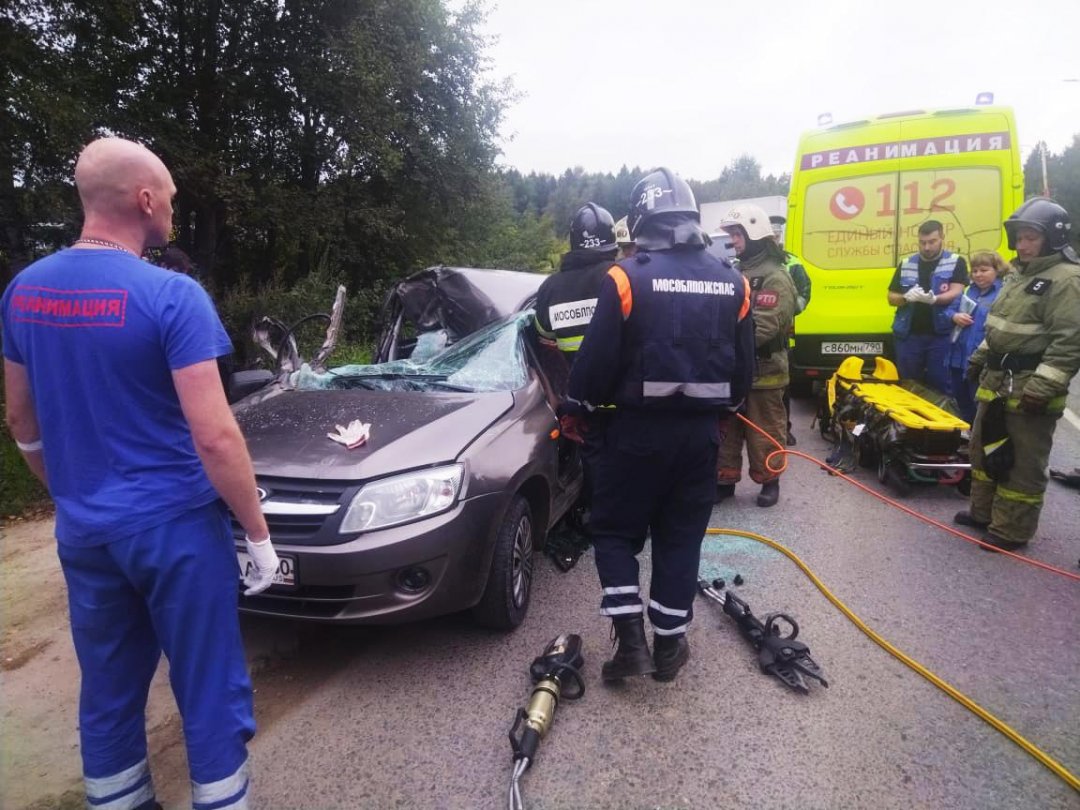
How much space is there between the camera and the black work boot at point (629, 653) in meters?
2.52

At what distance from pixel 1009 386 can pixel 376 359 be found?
4019mm

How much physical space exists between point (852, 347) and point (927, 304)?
1.07 metres

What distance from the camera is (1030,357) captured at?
3.62 meters

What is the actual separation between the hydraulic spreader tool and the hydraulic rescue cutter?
29.7 inches

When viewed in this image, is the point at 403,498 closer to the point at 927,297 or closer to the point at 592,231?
the point at 592,231

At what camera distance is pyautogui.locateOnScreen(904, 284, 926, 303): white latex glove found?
5461 mm

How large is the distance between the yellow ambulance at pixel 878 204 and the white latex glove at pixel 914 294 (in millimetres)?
809

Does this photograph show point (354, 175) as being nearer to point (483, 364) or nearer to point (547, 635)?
point (483, 364)

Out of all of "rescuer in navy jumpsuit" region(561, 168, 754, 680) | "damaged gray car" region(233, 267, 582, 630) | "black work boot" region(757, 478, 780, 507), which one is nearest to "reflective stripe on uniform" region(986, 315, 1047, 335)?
"black work boot" region(757, 478, 780, 507)

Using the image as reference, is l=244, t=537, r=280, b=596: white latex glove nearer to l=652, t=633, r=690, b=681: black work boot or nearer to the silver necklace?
the silver necklace

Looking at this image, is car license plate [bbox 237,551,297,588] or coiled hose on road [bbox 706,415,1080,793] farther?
car license plate [bbox 237,551,297,588]

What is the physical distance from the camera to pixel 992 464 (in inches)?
149

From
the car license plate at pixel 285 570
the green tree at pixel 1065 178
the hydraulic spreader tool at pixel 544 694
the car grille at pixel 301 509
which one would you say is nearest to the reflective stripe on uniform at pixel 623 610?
the hydraulic spreader tool at pixel 544 694

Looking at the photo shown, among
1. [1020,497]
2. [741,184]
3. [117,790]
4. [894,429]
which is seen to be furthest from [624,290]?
[741,184]
